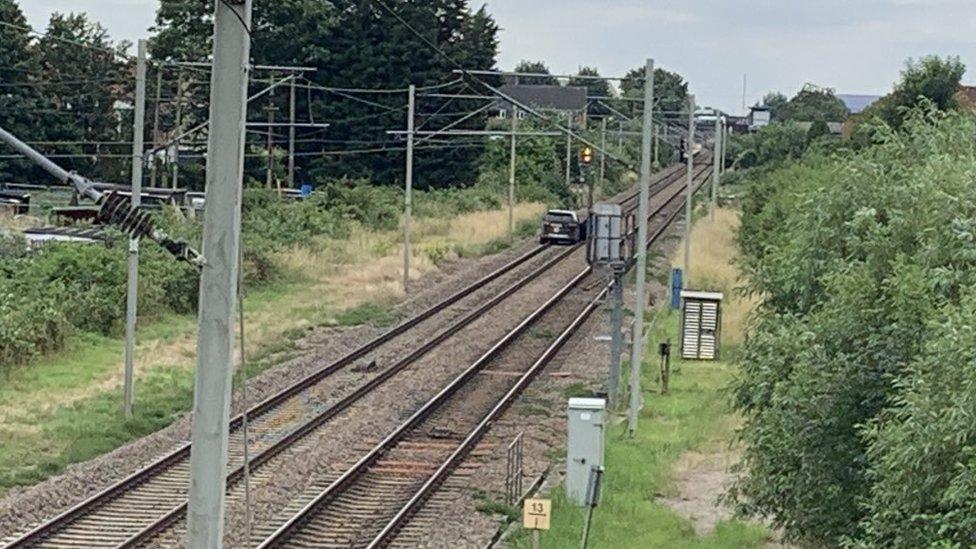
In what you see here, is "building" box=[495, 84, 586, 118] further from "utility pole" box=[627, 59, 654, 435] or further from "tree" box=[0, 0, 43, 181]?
"utility pole" box=[627, 59, 654, 435]

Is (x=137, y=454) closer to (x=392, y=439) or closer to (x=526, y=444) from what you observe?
(x=392, y=439)

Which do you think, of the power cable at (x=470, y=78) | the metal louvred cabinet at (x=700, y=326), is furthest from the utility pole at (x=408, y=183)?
the power cable at (x=470, y=78)

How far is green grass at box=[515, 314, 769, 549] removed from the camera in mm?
17875

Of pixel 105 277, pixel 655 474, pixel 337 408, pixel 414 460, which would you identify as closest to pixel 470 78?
pixel 414 460

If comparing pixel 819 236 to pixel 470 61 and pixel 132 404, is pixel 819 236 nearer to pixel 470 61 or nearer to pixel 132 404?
pixel 132 404

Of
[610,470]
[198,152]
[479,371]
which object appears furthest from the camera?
[198,152]

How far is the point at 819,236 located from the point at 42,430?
1161cm

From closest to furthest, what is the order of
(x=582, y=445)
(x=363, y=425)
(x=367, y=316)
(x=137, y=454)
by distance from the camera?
(x=582, y=445)
(x=137, y=454)
(x=363, y=425)
(x=367, y=316)

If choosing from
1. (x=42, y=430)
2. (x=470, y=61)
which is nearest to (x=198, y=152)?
(x=470, y=61)

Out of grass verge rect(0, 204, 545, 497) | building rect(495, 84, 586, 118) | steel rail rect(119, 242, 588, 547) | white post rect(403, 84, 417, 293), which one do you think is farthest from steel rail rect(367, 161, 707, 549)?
building rect(495, 84, 586, 118)

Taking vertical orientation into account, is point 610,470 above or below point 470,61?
below

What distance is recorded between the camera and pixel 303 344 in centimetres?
3253

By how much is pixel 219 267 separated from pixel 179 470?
12.4m

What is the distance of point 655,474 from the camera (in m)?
21.7
